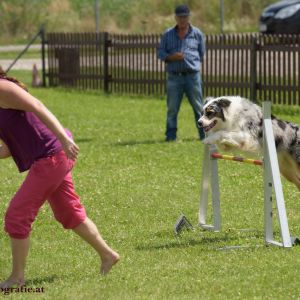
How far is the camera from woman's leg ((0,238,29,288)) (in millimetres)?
6863

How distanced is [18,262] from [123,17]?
3663 cm

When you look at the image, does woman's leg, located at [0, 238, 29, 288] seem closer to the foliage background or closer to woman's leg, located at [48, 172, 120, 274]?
woman's leg, located at [48, 172, 120, 274]

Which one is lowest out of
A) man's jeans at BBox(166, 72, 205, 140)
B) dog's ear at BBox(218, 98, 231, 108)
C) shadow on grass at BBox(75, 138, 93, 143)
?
shadow on grass at BBox(75, 138, 93, 143)

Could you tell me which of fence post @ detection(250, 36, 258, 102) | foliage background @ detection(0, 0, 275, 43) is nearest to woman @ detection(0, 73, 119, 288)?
fence post @ detection(250, 36, 258, 102)

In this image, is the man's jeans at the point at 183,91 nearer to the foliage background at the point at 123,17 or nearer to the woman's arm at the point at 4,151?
the woman's arm at the point at 4,151

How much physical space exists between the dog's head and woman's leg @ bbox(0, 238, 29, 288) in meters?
3.09

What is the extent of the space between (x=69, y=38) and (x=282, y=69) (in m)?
7.89

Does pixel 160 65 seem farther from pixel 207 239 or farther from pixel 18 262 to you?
pixel 18 262

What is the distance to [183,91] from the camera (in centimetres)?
1577

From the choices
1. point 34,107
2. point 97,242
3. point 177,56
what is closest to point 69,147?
point 34,107

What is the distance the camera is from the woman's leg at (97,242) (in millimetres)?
7035

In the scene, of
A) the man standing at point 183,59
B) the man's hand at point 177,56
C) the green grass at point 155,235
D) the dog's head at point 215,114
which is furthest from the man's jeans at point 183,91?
the dog's head at point 215,114

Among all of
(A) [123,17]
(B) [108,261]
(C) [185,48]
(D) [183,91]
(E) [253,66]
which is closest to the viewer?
(B) [108,261]

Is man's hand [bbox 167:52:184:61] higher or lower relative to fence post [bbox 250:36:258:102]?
higher
